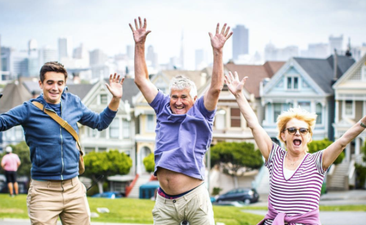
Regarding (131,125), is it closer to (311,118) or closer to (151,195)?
(151,195)

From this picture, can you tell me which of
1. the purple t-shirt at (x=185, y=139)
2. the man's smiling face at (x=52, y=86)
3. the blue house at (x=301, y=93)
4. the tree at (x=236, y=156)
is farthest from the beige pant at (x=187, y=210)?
the blue house at (x=301, y=93)

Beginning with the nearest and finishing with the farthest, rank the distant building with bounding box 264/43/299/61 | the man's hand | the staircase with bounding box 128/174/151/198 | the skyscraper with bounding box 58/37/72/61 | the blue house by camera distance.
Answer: the man's hand < the blue house < the staircase with bounding box 128/174/151/198 < the distant building with bounding box 264/43/299/61 < the skyscraper with bounding box 58/37/72/61

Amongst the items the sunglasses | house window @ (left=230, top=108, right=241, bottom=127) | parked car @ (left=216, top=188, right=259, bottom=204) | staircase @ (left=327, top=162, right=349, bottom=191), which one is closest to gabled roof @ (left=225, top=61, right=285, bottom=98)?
house window @ (left=230, top=108, right=241, bottom=127)

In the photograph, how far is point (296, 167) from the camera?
17.2 feet

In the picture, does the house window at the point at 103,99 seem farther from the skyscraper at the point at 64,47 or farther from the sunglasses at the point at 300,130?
the sunglasses at the point at 300,130

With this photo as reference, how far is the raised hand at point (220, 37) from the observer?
5.30m

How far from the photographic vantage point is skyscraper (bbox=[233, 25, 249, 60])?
1897 inches

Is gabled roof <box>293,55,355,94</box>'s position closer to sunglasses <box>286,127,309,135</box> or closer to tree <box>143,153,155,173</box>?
tree <box>143,153,155,173</box>

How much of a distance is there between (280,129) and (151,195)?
25.6m

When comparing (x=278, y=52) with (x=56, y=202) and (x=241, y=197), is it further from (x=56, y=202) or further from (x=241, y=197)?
(x=56, y=202)

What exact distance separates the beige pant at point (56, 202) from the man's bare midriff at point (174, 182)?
3.48 feet

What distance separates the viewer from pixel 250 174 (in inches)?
1347

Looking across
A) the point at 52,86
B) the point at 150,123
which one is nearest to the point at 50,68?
the point at 52,86

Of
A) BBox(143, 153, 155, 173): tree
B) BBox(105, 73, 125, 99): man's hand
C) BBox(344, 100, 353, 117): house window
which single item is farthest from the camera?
BBox(143, 153, 155, 173): tree
